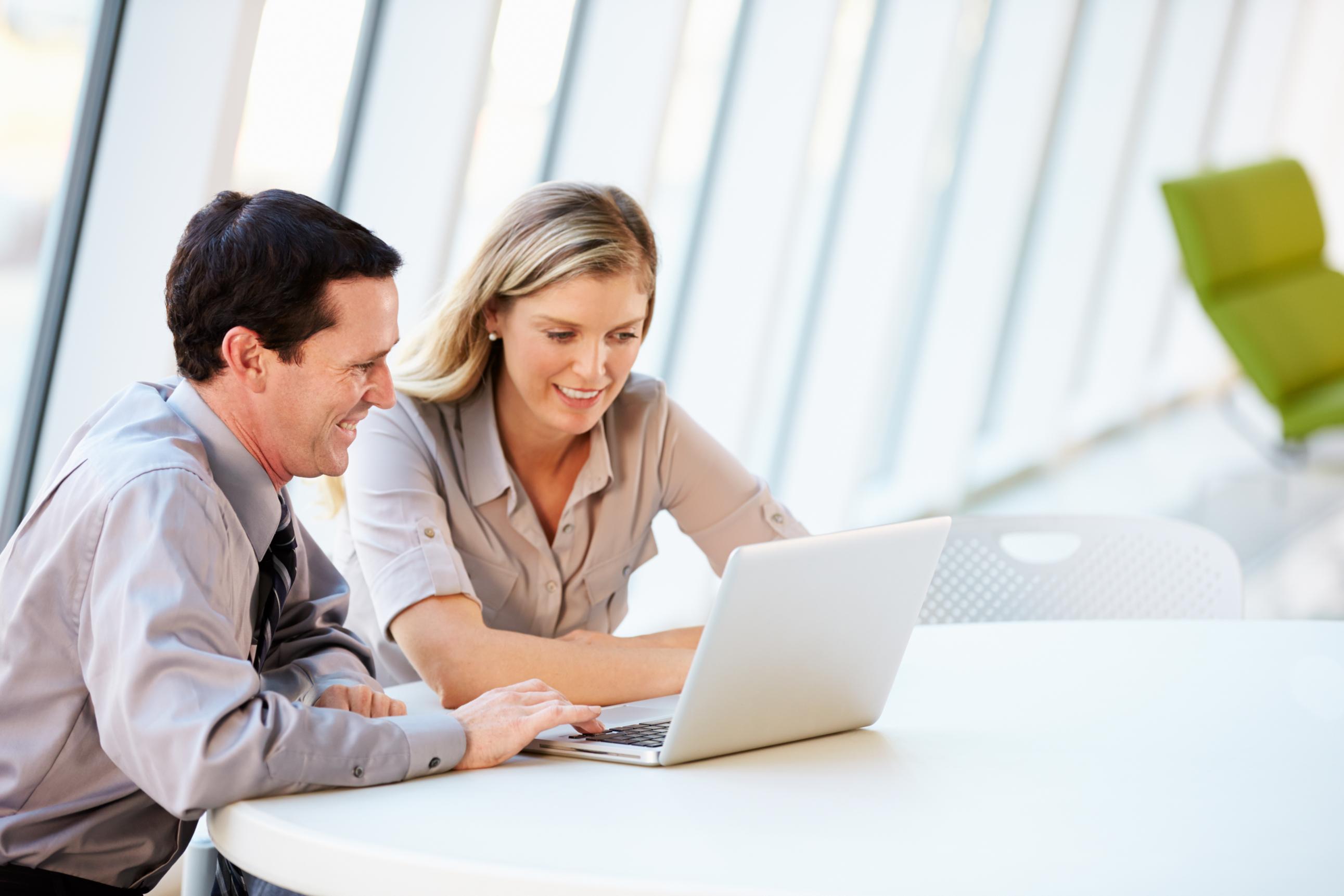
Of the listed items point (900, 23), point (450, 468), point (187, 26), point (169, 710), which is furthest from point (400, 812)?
point (900, 23)

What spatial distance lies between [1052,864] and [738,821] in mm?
244

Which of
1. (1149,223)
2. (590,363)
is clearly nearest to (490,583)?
(590,363)

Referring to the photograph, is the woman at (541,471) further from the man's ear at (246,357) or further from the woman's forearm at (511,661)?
the man's ear at (246,357)

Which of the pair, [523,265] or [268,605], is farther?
[523,265]

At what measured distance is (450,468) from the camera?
179cm

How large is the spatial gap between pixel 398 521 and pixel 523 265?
1.27 feet

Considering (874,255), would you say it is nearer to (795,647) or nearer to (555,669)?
(555,669)

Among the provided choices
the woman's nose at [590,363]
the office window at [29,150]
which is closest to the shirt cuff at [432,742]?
the woman's nose at [590,363]

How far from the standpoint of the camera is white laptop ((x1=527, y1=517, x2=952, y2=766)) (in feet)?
3.76

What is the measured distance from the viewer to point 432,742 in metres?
1.16

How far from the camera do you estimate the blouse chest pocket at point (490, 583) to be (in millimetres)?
1800

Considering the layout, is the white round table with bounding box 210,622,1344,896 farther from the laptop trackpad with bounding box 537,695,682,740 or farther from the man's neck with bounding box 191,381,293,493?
the man's neck with bounding box 191,381,293,493

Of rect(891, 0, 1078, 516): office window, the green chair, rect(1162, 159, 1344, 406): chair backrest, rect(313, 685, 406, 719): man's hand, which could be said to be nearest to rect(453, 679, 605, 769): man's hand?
rect(313, 685, 406, 719): man's hand

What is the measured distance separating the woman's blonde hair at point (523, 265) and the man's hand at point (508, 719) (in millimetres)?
645
